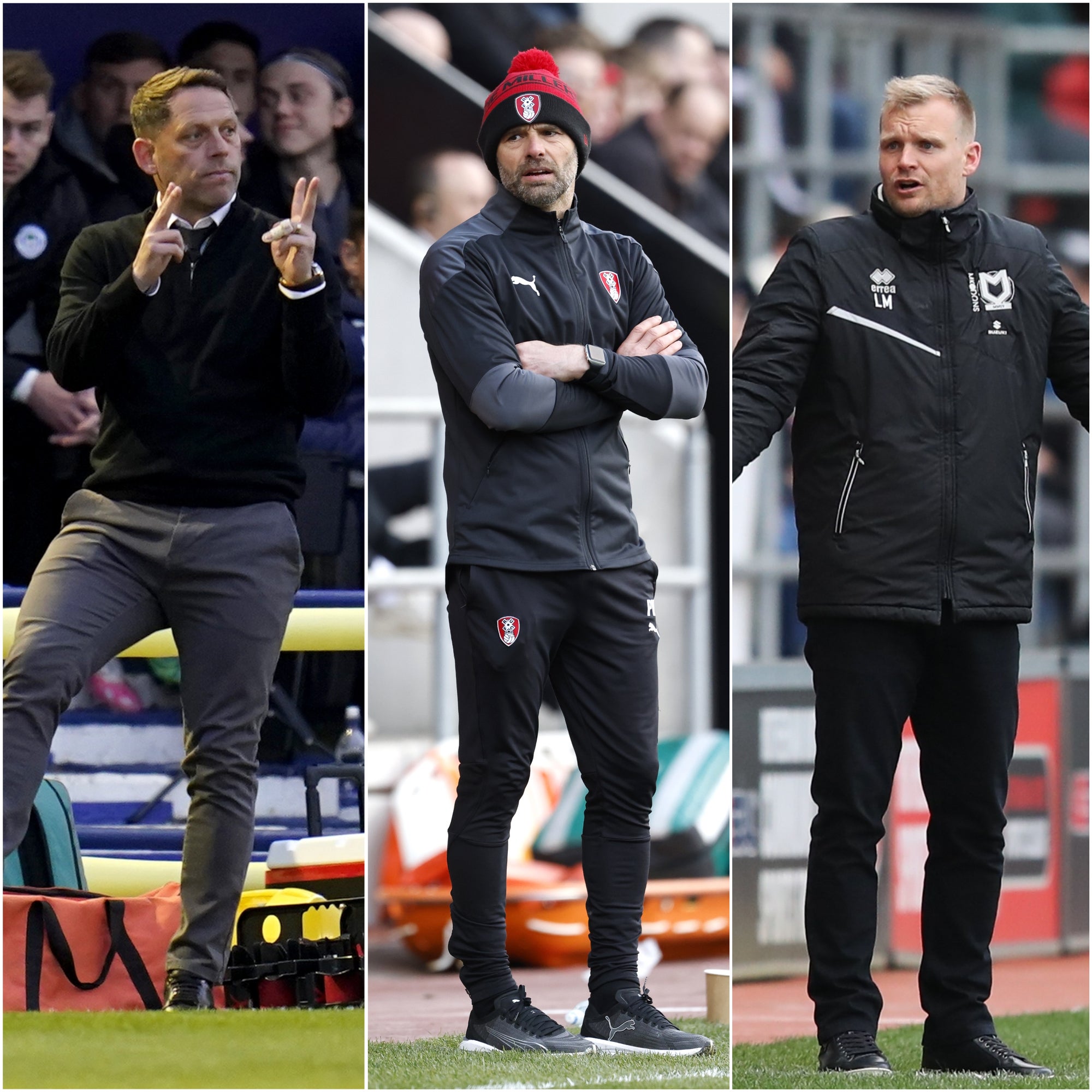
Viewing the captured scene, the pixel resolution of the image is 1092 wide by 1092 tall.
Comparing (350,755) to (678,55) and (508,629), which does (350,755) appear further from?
(678,55)

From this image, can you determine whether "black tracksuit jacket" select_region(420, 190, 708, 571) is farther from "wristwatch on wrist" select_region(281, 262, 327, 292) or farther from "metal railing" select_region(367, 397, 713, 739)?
"metal railing" select_region(367, 397, 713, 739)

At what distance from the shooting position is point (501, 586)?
343 cm

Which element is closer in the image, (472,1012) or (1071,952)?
(472,1012)

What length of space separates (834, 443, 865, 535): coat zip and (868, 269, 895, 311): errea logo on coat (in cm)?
31

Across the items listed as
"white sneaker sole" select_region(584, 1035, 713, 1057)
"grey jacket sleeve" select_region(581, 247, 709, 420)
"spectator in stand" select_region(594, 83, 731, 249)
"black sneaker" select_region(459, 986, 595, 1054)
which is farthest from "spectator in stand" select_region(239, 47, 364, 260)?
"white sneaker sole" select_region(584, 1035, 713, 1057)

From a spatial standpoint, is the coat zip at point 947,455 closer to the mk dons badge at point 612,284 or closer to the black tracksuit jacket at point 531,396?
the black tracksuit jacket at point 531,396

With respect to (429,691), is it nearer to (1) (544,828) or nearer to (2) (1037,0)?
(1) (544,828)

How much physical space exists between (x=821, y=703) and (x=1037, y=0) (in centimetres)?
286

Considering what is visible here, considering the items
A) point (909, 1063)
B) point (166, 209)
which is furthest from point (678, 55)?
point (909, 1063)

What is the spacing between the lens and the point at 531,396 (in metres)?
3.38

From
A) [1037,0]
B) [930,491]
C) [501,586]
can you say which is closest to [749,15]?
[1037,0]

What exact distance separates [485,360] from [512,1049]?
1.32m

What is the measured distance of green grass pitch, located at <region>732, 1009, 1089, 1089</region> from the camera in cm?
354

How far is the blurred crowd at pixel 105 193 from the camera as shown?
3.82m
